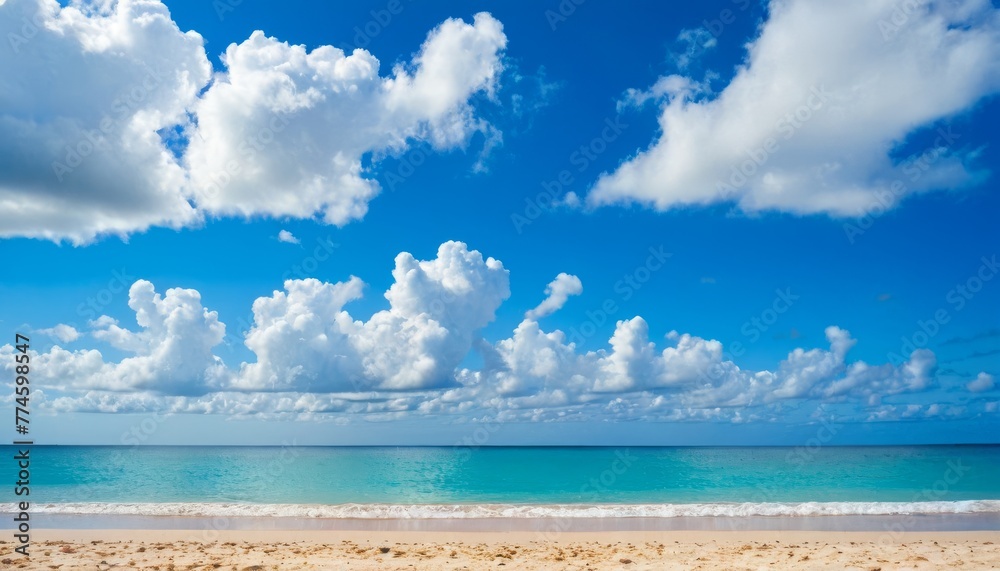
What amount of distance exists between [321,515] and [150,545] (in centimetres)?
726

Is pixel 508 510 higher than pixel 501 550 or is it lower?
lower

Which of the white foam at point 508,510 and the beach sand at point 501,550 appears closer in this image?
the beach sand at point 501,550

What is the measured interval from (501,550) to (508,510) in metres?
8.19

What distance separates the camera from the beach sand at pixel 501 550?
11.7 m

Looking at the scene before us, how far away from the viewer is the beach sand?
1171 cm

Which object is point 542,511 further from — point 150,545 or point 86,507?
point 86,507

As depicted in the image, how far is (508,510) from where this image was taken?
70.8 feet

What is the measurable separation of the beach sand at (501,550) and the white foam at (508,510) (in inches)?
170

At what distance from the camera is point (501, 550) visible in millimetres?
13703

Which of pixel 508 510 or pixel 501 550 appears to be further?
pixel 508 510

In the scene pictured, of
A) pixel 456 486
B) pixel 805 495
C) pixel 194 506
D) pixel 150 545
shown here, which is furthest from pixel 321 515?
pixel 805 495

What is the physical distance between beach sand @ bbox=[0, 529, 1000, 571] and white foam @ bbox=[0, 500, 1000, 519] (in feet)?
14.2

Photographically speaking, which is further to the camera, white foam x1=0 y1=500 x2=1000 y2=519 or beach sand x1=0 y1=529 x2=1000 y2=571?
white foam x1=0 y1=500 x2=1000 y2=519

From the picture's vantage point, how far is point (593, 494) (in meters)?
27.3
